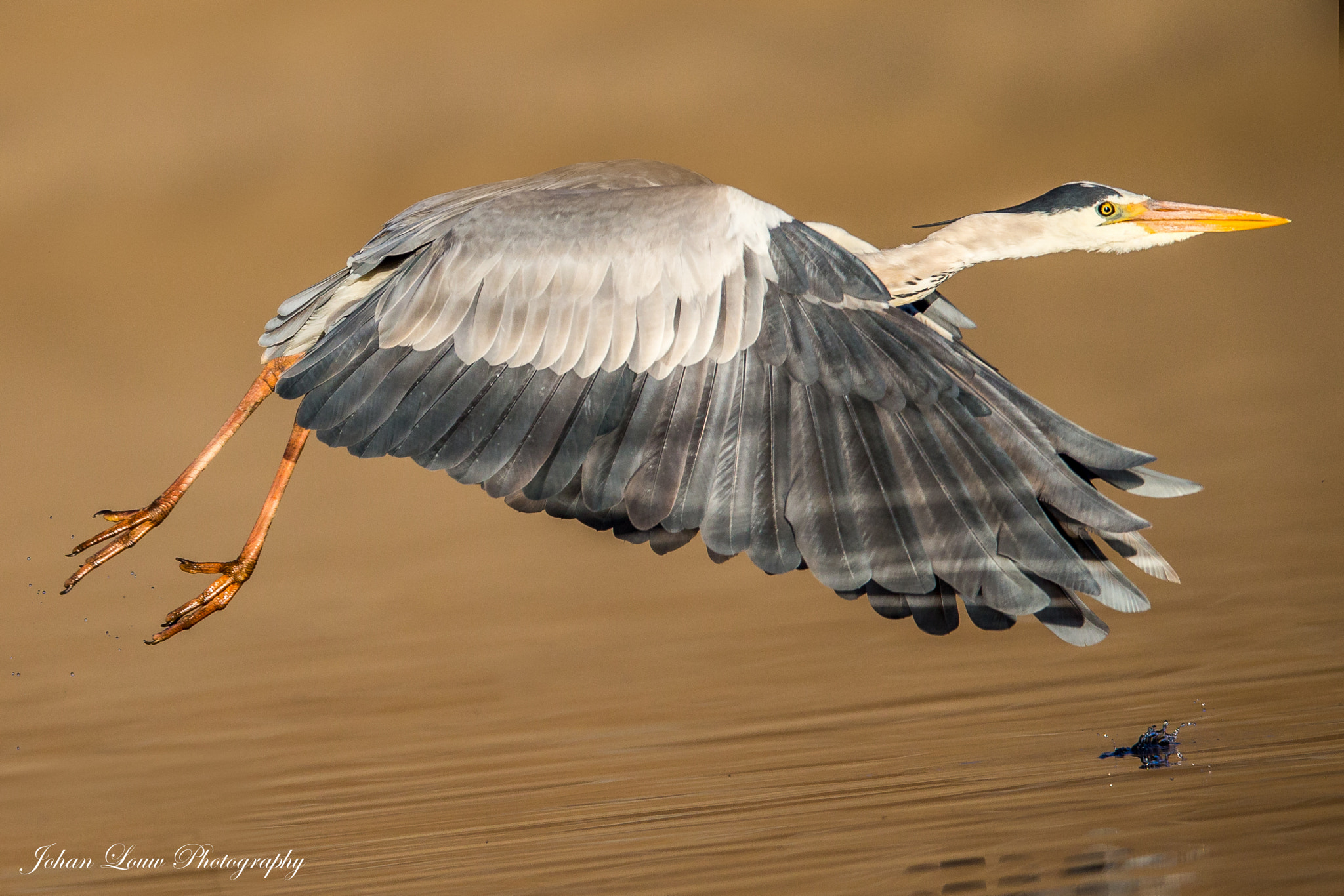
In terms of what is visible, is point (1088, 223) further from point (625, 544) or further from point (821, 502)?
point (625, 544)

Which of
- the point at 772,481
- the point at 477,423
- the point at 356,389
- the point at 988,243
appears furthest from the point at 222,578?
the point at 988,243

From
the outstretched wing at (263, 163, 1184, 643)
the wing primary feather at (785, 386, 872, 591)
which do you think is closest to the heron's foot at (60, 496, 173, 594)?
the outstretched wing at (263, 163, 1184, 643)

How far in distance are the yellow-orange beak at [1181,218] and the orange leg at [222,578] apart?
127 inches

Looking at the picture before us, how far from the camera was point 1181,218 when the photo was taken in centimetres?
604

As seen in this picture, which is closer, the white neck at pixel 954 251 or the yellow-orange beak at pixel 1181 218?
the white neck at pixel 954 251

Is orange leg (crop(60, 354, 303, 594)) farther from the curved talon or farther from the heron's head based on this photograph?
the heron's head

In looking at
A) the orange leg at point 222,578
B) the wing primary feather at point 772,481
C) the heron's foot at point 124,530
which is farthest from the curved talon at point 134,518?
the wing primary feather at point 772,481

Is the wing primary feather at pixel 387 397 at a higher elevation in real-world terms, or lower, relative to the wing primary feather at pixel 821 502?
higher

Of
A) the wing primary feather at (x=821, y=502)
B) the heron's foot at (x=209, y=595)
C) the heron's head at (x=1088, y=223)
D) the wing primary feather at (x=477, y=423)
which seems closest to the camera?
the wing primary feather at (x=821, y=502)

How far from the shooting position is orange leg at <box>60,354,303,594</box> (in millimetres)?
6281

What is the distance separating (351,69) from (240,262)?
127 inches

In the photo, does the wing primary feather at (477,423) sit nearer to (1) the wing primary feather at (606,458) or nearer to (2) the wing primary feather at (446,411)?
(2) the wing primary feather at (446,411)

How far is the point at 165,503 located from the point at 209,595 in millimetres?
450

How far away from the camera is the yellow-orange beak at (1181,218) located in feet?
19.7
